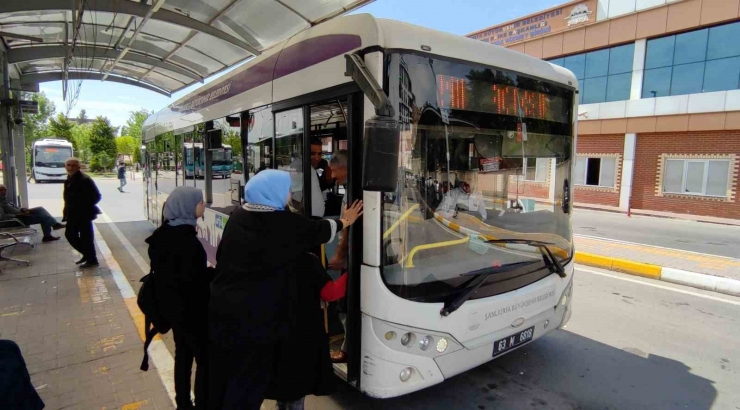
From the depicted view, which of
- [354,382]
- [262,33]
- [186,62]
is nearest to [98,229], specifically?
[186,62]

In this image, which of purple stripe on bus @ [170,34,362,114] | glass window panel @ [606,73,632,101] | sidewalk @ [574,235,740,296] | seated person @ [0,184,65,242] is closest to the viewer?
purple stripe on bus @ [170,34,362,114]

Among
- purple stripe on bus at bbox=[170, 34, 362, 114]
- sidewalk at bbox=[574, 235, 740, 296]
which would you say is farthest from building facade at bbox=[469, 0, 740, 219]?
purple stripe on bus at bbox=[170, 34, 362, 114]

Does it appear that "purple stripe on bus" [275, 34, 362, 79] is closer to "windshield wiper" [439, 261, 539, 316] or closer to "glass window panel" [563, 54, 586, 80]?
"windshield wiper" [439, 261, 539, 316]

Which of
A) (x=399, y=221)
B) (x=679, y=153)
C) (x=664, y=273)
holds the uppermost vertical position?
(x=679, y=153)

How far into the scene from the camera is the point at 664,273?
6957 mm

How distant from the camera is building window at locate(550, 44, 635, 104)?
657 inches

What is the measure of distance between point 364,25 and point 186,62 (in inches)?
370

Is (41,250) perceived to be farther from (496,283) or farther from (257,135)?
(496,283)

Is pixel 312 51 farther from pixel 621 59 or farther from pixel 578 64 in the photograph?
pixel 578 64

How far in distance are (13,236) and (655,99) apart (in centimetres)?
1980

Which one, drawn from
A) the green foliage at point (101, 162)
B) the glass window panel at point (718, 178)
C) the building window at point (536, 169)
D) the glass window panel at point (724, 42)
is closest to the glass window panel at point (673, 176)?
the glass window panel at point (718, 178)

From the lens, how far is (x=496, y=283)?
2959 millimetres

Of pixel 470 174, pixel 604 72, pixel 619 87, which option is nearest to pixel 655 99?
pixel 619 87

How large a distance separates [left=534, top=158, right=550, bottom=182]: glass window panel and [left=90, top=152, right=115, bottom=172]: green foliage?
5216 centimetres
